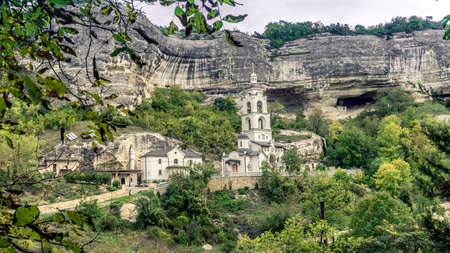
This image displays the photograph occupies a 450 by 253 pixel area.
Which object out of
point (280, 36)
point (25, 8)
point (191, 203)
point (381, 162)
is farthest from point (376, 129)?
point (25, 8)

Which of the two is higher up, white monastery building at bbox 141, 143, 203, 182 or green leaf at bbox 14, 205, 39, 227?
green leaf at bbox 14, 205, 39, 227

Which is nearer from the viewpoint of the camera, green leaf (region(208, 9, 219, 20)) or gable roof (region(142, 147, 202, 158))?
green leaf (region(208, 9, 219, 20))

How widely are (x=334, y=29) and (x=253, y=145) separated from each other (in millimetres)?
33188

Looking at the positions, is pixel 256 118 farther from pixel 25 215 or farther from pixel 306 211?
pixel 25 215

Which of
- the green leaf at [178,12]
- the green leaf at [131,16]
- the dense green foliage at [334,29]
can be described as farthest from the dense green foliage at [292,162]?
the green leaf at [178,12]

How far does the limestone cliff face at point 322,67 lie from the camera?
201ft

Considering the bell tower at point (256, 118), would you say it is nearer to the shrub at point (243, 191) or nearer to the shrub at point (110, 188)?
the shrub at point (243, 191)

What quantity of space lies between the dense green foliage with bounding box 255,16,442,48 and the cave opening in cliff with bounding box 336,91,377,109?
9809mm

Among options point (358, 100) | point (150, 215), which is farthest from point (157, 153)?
point (358, 100)

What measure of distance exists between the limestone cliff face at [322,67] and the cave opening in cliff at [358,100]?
34 cm

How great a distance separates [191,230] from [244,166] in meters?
13.8

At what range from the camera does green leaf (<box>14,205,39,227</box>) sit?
2.36 meters

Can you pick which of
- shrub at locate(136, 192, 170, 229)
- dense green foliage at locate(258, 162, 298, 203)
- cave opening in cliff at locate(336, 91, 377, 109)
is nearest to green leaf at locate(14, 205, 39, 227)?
shrub at locate(136, 192, 170, 229)

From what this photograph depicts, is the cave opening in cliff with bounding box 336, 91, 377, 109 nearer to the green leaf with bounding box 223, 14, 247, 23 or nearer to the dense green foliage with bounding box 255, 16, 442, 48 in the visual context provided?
the dense green foliage with bounding box 255, 16, 442, 48
